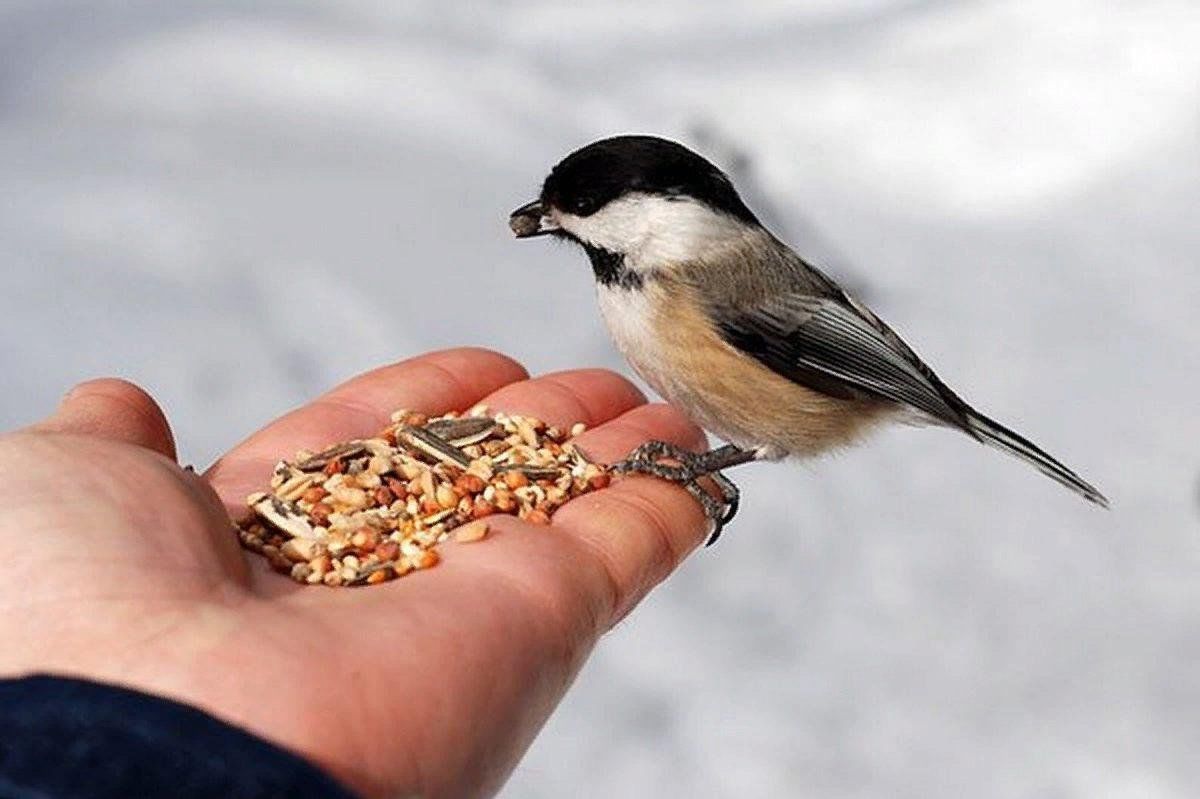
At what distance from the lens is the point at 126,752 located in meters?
0.83

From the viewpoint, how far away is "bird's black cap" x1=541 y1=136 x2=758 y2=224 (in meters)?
1.39

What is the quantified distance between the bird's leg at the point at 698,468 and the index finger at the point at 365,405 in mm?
217

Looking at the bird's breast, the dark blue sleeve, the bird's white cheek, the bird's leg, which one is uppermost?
the bird's white cheek

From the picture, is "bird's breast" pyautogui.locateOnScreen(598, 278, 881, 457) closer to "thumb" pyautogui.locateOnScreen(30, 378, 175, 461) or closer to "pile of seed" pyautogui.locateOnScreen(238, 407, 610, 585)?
"pile of seed" pyautogui.locateOnScreen(238, 407, 610, 585)

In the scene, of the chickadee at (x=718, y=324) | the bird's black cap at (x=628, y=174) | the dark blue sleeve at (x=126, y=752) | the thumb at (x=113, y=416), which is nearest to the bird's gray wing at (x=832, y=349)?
the chickadee at (x=718, y=324)

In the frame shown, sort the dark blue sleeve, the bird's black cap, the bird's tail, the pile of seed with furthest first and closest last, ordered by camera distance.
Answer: the bird's tail → the bird's black cap → the pile of seed → the dark blue sleeve

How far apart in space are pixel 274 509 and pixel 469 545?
7.0 inches

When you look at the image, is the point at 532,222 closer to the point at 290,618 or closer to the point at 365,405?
the point at 365,405

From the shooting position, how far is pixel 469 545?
1.17 m

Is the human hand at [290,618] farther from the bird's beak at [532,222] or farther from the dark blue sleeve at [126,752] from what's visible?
the bird's beak at [532,222]

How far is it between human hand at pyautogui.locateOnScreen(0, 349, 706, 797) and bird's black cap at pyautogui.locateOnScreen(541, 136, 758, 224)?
31cm

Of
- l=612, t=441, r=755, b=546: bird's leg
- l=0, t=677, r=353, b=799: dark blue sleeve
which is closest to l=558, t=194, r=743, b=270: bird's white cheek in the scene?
l=612, t=441, r=755, b=546: bird's leg

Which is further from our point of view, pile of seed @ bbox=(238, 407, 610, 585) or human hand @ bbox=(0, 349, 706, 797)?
pile of seed @ bbox=(238, 407, 610, 585)

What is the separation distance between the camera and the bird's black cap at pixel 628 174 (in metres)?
1.39
